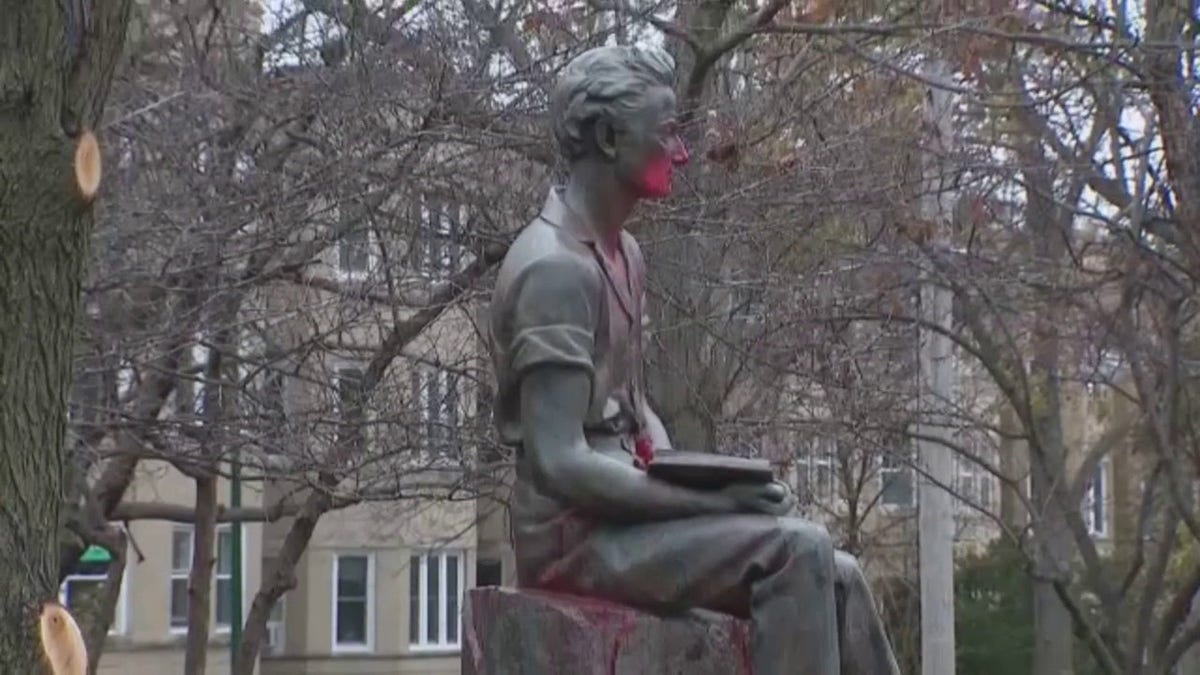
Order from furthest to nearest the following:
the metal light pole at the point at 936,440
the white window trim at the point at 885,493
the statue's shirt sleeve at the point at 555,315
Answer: the white window trim at the point at 885,493, the metal light pole at the point at 936,440, the statue's shirt sleeve at the point at 555,315

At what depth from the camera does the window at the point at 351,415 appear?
13.7 meters

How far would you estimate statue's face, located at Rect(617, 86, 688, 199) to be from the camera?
17.4 feet

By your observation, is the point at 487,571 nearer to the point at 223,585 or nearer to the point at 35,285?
the point at 223,585

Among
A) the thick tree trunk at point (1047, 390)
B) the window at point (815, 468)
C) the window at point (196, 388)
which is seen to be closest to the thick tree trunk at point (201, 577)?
the window at point (196, 388)

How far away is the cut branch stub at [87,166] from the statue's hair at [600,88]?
2.92 meters

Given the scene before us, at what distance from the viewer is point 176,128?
15.4m

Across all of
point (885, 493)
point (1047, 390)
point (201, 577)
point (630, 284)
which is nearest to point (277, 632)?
point (885, 493)

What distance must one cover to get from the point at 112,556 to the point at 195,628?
4.00 ft

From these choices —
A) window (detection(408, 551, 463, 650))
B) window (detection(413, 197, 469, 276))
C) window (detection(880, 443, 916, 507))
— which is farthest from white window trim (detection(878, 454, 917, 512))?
window (detection(413, 197, 469, 276))

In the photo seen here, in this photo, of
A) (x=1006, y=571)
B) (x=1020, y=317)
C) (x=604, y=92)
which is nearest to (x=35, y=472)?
(x=604, y=92)

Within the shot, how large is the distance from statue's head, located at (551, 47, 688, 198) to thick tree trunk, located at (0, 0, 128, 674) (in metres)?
2.95

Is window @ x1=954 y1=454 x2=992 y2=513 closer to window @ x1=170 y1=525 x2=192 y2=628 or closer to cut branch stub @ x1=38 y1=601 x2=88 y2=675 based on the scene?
window @ x1=170 y1=525 x2=192 y2=628

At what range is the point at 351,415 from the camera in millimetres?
13906

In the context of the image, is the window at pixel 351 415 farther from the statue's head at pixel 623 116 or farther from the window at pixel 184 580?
the window at pixel 184 580
